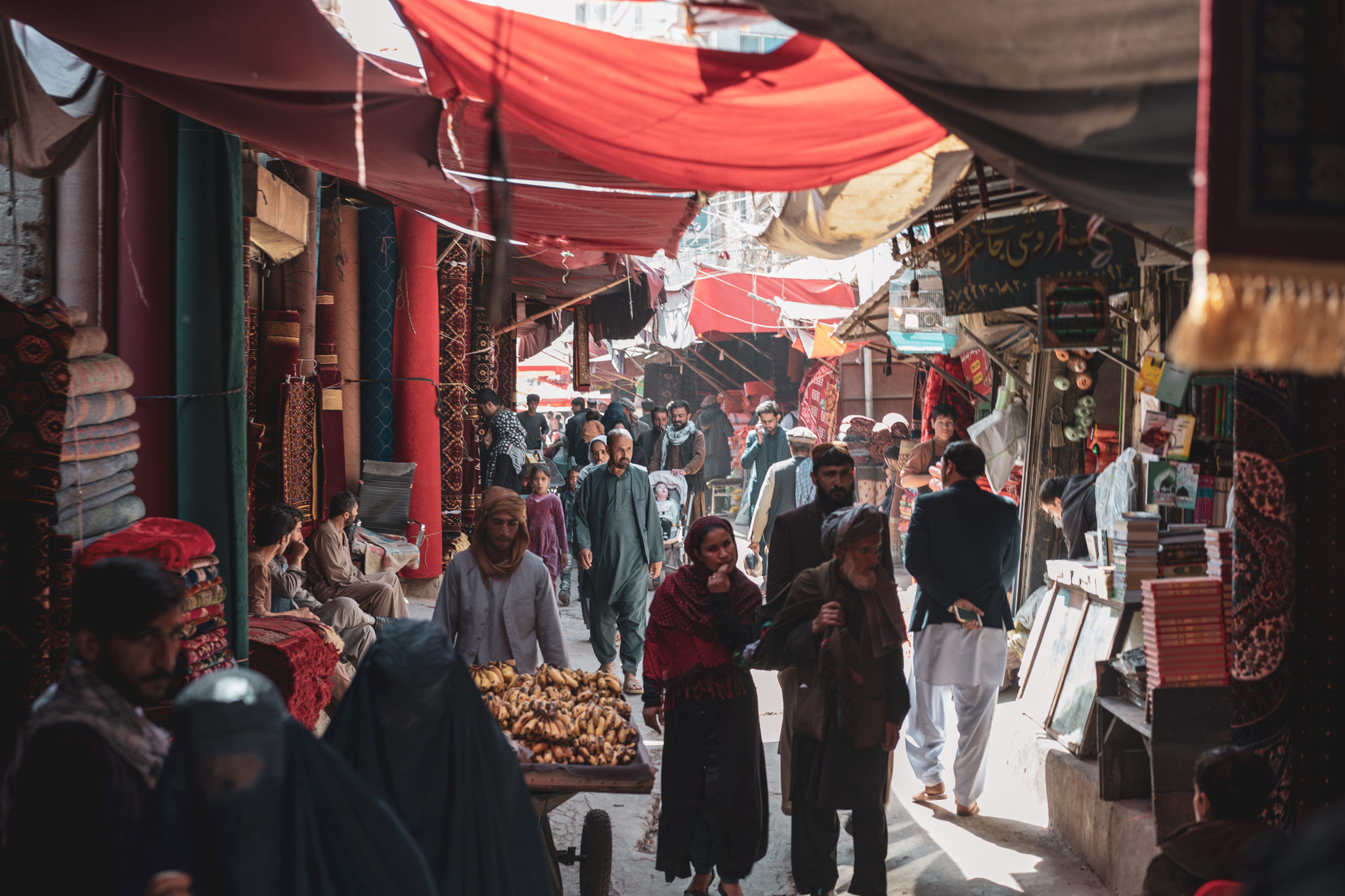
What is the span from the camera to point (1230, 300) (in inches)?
59.6

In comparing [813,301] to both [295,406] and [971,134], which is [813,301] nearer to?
[295,406]

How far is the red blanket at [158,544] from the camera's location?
3279 mm

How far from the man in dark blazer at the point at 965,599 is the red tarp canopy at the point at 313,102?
2009 mm

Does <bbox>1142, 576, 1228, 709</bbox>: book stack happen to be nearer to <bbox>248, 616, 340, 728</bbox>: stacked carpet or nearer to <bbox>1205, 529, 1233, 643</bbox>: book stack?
<bbox>1205, 529, 1233, 643</bbox>: book stack

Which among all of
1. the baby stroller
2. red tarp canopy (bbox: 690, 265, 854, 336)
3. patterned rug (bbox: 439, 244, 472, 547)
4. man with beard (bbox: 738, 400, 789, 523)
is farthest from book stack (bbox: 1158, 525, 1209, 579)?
red tarp canopy (bbox: 690, 265, 854, 336)

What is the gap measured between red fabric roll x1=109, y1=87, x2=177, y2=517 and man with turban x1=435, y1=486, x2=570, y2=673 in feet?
4.00

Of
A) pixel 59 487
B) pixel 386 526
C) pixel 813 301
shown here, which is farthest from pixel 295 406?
pixel 813 301

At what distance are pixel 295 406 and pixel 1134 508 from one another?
494 cm

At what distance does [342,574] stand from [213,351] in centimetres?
257

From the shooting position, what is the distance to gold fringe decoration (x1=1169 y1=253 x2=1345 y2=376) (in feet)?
4.93

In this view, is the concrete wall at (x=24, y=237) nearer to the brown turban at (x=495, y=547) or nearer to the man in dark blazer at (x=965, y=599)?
the brown turban at (x=495, y=547)

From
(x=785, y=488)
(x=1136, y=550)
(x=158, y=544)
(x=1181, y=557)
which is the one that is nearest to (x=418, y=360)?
(x=785, y=488)

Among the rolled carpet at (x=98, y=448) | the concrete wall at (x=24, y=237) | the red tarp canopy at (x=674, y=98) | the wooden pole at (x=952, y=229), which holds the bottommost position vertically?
the rolled carpet at (x=98, y=448)

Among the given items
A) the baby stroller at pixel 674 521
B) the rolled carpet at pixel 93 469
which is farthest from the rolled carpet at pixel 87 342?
the baby stroller at pixel 674 521
